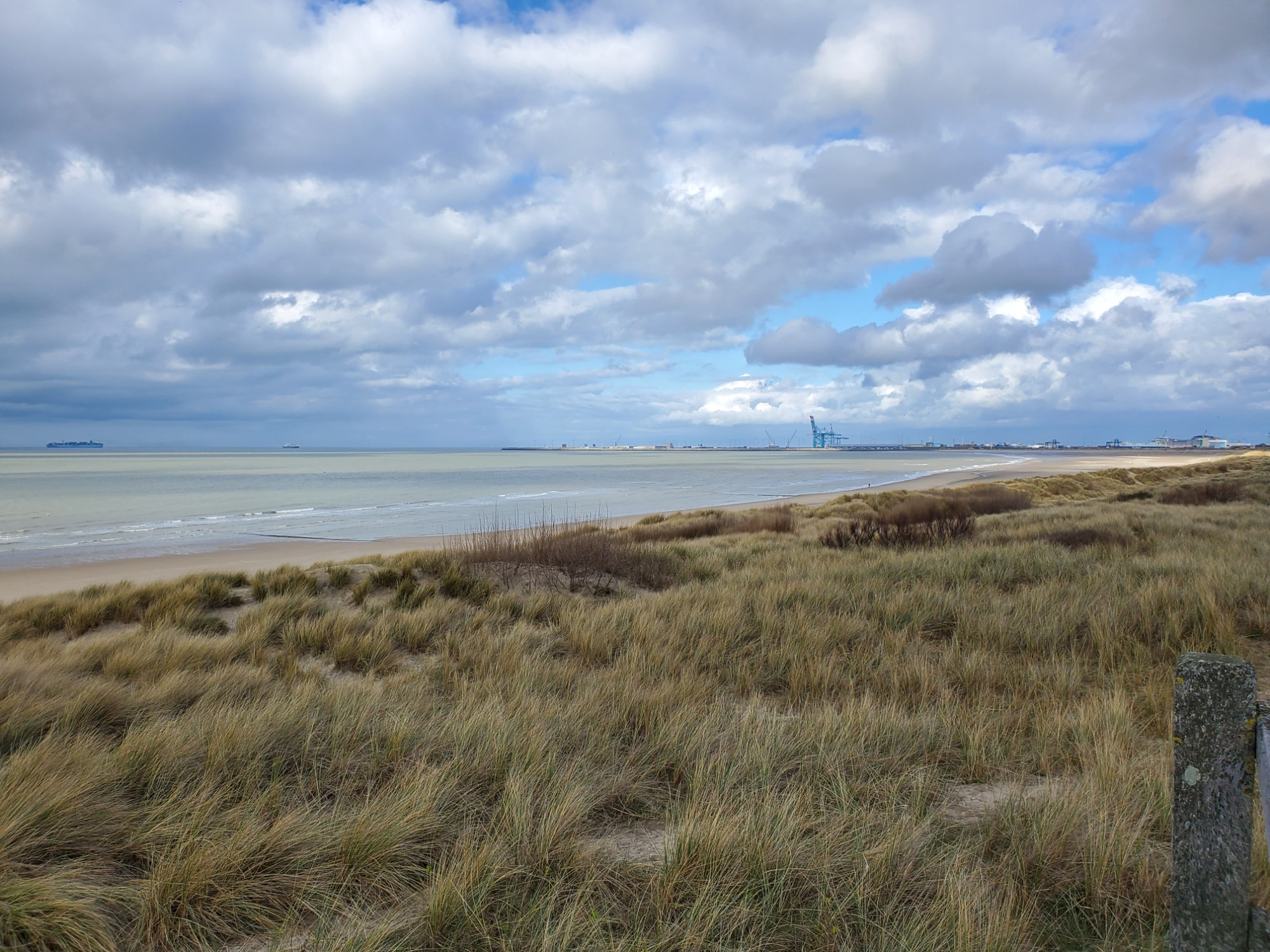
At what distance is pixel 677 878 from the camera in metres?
2.89

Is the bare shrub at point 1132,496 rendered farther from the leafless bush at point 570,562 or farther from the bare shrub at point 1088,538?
the leafless bush at point 570,562

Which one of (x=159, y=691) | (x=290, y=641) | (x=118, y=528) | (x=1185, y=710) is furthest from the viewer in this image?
(x=118, y=528)

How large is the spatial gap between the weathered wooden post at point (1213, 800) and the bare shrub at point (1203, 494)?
2306 cm

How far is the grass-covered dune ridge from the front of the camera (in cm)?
273

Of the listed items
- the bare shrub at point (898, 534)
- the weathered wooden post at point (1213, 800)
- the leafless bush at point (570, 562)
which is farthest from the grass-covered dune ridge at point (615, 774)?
the bare shrub at point (898, 534)

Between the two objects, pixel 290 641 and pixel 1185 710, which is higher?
pixel 1185 710

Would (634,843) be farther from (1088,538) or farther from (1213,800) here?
(1088,538)

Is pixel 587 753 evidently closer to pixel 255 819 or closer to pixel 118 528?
pixel 255 819

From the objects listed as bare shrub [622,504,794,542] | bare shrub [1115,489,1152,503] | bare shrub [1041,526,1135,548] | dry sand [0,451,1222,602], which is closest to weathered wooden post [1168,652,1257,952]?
bare shrub [1041,526,1135,548]

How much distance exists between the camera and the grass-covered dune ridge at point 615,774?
2.73 metres

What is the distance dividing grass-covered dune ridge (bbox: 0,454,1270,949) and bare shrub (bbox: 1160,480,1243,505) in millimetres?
15668

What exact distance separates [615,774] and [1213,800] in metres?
2.71

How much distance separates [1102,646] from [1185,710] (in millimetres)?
5252

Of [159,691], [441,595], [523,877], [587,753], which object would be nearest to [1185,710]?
[523,877]
